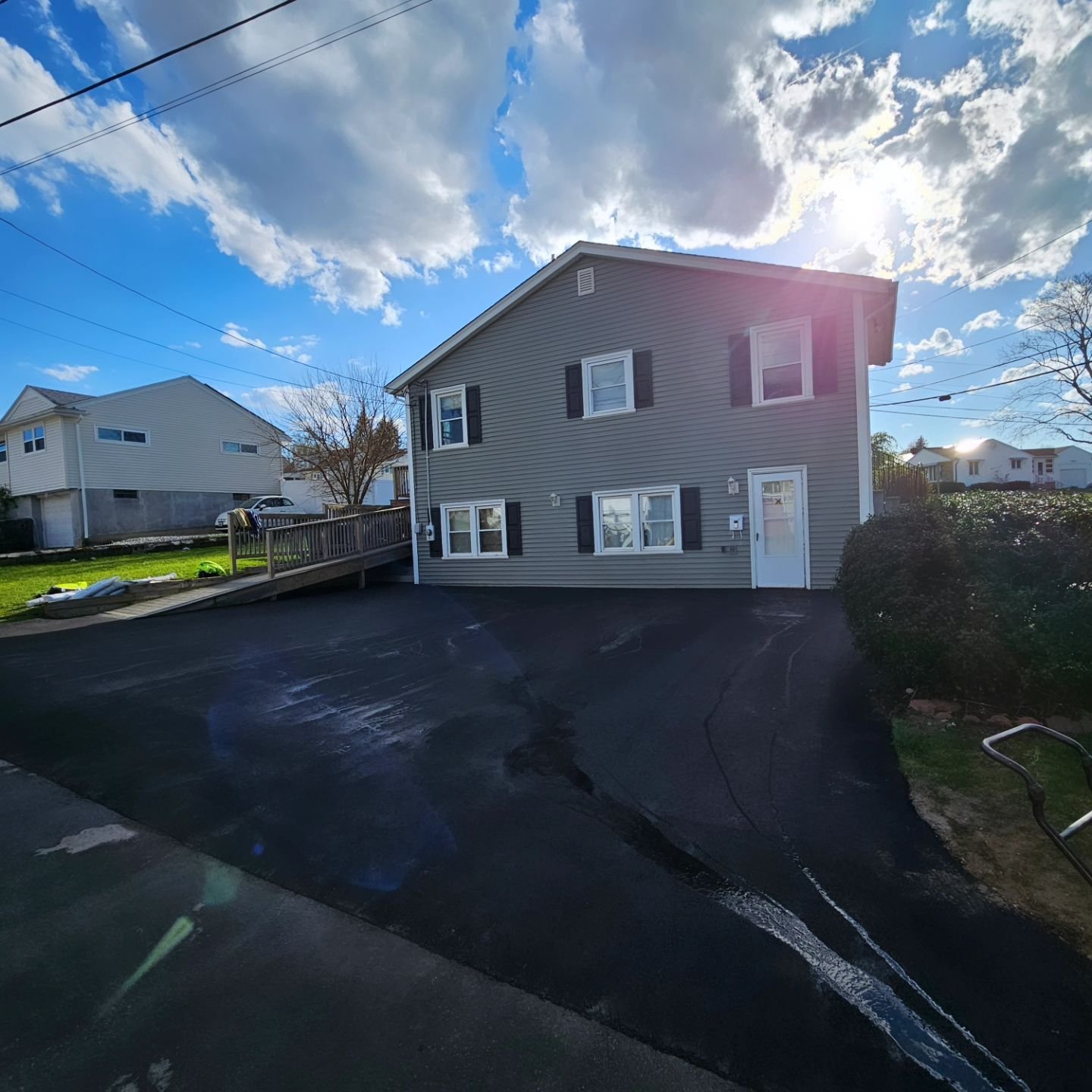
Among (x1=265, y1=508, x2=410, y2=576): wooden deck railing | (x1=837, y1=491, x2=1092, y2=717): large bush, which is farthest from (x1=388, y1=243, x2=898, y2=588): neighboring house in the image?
(x1=837, y1=491, x2=1092, y2=717): large bush

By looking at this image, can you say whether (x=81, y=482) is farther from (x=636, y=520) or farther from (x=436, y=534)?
(x=636, y=520)

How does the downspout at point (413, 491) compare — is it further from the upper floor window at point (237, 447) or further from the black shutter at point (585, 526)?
the upper floor window at point (237, 447)

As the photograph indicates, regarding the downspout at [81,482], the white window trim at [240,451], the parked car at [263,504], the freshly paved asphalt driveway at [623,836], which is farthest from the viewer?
the white window trim at [240,451]

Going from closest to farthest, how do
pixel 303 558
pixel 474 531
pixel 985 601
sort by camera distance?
pixel 985 601, pixel 303 558, pixel 474 531

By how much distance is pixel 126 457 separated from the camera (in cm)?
2484

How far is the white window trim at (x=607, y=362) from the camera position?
40.9 feet

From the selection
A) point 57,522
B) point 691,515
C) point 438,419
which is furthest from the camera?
point 57,522

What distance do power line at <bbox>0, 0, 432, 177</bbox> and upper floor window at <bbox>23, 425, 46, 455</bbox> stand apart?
759 inches

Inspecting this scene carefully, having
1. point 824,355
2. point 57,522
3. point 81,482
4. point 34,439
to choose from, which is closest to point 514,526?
point 824,355

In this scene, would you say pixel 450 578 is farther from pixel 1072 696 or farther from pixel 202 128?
pixel 1072 696

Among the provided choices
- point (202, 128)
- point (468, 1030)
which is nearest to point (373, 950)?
point (468, 1030)

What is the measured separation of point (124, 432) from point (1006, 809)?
3079 centimetres

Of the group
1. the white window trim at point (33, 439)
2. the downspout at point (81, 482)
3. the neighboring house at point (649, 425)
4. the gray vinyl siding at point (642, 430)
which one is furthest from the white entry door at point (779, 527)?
the white window trim at point (33, 439)

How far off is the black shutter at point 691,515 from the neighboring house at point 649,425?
3 centimetres
